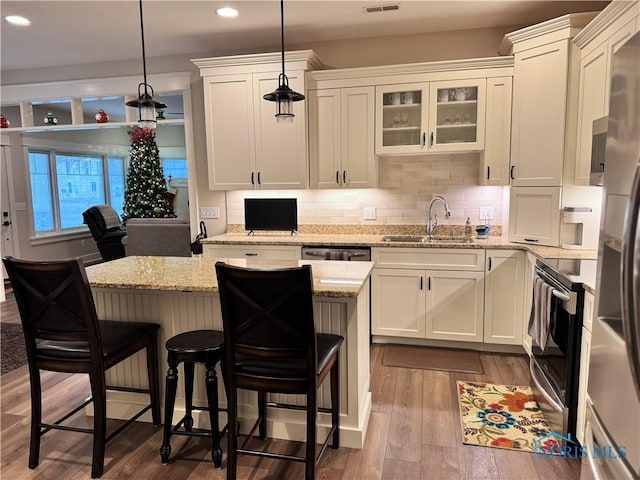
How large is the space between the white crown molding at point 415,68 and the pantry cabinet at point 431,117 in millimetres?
112

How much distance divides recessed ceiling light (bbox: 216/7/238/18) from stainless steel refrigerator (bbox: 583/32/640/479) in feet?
9.38

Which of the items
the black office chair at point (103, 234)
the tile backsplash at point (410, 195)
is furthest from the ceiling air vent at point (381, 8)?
the black office chair at point (103, 234)

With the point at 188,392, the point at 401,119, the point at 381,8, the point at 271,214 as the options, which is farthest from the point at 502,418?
the point at 381,8

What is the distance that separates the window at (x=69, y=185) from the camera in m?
7.46

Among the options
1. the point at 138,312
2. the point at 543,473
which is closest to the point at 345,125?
the point at 138,312

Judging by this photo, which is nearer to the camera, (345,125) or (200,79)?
(345,125)

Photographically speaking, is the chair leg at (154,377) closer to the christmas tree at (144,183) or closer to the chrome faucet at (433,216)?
the chrome faucet at (433,216)

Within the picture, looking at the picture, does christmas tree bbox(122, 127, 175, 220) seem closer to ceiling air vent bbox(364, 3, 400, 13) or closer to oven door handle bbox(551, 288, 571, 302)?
ceiling air vent bbox(364, 3, 400, 13)

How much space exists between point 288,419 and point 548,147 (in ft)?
8.87

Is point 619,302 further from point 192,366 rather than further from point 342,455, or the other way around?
point 192,366

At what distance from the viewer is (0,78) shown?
16.9 feet

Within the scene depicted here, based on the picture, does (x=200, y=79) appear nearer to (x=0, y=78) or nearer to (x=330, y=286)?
(x=0, y=78)

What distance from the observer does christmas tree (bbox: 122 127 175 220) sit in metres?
7.48

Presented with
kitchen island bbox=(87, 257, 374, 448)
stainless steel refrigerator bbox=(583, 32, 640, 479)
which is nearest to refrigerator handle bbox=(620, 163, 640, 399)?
stainless steel refrigerator bbox=(583, 32, 640, 479)
